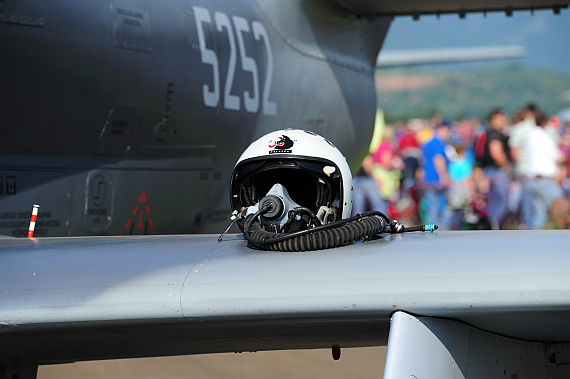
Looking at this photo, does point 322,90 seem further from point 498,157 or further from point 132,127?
point 498,157

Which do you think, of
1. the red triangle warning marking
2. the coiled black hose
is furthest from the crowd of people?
the coiled black hose

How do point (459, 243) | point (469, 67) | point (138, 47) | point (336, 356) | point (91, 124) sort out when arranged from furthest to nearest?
1. point (469, 67)
2. point (138, 47)
3. point (91, 124)
4. point (336, 356)
5. point (459, 243)

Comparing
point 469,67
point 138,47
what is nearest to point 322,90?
point 138,47

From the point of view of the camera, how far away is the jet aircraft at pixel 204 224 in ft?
6.11

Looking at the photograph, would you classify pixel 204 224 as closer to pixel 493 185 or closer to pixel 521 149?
pixel 493 185

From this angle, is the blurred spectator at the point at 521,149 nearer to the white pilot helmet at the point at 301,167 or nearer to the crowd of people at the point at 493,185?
the crowd of people at the point at 493,185

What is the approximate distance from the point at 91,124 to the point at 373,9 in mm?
3744

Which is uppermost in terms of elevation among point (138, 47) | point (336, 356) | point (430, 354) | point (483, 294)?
point (138, 47)

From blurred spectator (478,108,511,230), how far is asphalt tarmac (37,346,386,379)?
5405mm

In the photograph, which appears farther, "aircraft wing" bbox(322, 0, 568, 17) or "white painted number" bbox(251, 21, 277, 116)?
"aircraft wing" bbox(322, 0, 568, 17)

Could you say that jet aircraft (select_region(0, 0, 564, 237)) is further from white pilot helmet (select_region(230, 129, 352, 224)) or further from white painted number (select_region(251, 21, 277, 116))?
white pilot helmet (select_region(230, 129, 352, 224))

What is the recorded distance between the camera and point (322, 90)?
6.21 meters

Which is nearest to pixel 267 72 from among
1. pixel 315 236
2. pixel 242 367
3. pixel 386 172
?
pixel 242 367

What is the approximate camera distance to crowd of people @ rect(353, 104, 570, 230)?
9383 mm
